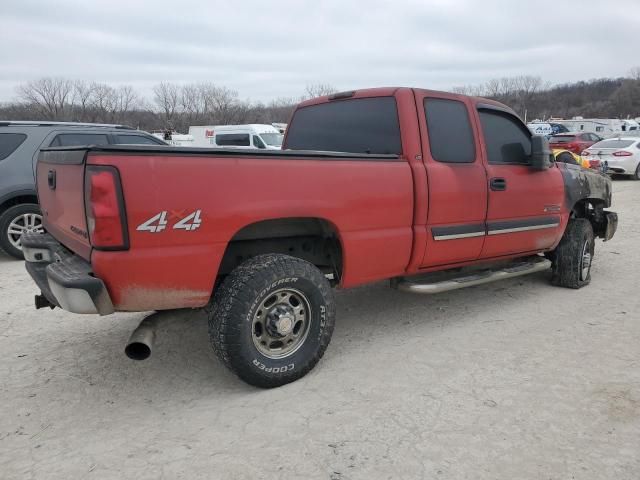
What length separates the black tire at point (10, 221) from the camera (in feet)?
21.9

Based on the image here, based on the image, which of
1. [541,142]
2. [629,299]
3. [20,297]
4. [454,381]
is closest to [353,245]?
[454,381]

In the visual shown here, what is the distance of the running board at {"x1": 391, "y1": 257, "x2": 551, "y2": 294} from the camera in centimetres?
397

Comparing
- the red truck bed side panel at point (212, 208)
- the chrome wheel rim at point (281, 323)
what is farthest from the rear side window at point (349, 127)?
the chrome wheel rim at point (281, 323)

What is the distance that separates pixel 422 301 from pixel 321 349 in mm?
1908

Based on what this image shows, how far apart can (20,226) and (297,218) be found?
17.1 ft

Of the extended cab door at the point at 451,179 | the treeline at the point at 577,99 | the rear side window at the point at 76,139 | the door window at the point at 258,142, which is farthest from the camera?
the treeline at the point at 577,99

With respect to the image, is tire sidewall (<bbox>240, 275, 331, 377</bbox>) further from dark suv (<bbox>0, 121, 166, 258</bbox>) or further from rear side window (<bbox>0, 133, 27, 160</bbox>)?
rear side window (<bbox>0, 133, 27, 160</bbox>)

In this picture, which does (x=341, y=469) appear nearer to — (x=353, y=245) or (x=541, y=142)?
(x=353, y=245)

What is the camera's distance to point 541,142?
4.54 meters

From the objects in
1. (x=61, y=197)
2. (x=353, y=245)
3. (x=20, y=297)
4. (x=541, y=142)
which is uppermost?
(x=541, y=142)

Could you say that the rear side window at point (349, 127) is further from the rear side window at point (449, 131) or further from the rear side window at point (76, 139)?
the rear side window at point (76, 139)

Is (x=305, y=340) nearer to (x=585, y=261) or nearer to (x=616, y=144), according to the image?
(x=585, y=261)

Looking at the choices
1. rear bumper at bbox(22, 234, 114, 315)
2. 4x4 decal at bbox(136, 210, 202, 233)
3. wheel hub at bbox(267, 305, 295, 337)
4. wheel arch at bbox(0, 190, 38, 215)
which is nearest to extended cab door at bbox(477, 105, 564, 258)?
wheel hub at bbox(267, 305, 295, 337)

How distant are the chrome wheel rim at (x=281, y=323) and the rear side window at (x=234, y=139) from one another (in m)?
17.3
